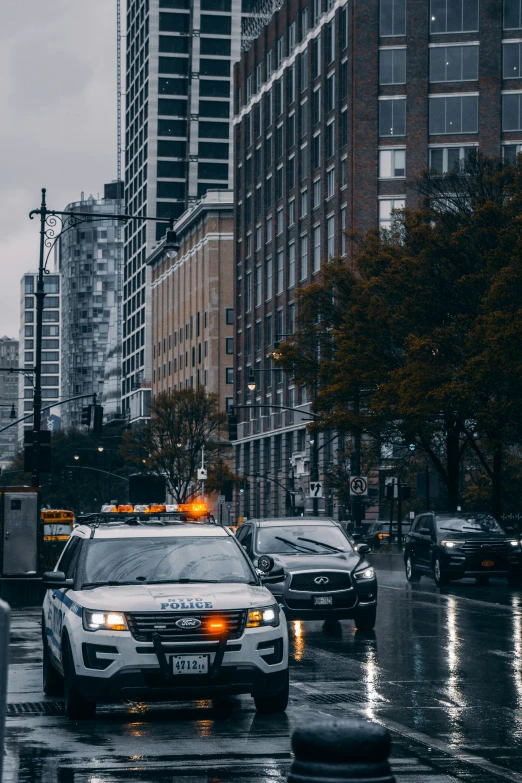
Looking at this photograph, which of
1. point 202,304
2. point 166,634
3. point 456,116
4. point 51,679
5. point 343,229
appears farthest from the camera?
point 202,304

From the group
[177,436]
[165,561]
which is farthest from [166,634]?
[177,436]

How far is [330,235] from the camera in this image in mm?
83812

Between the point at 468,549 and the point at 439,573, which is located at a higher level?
the point at 468,549

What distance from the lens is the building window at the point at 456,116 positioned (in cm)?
7969

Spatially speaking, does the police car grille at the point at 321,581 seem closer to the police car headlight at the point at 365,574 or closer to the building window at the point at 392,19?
the police car headlight at the point at 365,574

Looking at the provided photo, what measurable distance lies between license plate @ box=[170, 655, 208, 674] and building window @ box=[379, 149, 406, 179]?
70606 millimetres

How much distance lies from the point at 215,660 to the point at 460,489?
68121mm

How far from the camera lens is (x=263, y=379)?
96500 millimetres

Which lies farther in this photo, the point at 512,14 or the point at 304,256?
the point at 304,256

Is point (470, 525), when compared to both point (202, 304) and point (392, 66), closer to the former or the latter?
point (392, 66)

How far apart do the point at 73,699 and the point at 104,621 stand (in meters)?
0.74

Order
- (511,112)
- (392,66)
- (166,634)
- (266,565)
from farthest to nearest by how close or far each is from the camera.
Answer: (392,66)
(511,112)
(266,565)
(166,634)

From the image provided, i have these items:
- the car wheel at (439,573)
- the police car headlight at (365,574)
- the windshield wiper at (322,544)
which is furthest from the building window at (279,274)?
the police car headlight at (365,574)

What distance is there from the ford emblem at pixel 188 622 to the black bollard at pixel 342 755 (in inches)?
271
